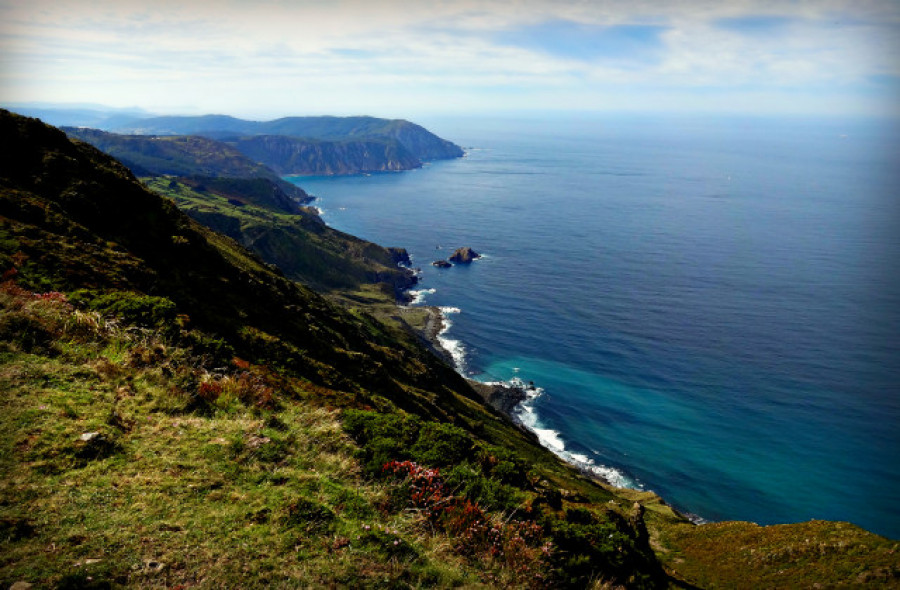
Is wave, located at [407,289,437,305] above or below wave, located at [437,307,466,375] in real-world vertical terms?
above

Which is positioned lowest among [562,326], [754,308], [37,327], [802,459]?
[802,459]

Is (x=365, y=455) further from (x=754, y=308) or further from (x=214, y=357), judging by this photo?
(x=754, y=308)

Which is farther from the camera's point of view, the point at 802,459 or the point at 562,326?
the point at 562,326

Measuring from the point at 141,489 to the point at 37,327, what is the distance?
33.9 feet

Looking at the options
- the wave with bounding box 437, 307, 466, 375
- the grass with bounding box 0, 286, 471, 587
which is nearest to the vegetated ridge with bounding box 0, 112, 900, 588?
the grass with bounding box 0, 286, 471, 587

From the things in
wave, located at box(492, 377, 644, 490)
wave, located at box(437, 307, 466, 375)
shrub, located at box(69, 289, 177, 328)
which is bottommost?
wave, located at box(492, 377, 644, 490)

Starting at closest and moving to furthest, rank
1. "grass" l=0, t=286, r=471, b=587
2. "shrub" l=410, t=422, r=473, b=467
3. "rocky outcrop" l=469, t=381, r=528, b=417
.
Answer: "grass" l=0, t=286, r=471, b=587 → "shrub" l=410, t=422, r=473, b=467 → "rocky outcrop" l=469, t=381, r=528, b=417

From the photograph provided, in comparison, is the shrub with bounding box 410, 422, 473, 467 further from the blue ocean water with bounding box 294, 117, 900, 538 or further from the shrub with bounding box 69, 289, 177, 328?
the blue ocean water with bounding box 294, 117, 900, 538

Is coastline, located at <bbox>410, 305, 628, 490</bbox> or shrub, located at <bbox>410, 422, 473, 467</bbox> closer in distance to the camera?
shrub, located at <bbox>410, 422, 473, 467</bbox>

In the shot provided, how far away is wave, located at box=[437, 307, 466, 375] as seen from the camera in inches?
5074

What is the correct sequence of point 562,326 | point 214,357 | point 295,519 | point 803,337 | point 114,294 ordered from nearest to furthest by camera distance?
point 295,519 < point 214,357 < point 114,294 < point 803,337 < point 562,326

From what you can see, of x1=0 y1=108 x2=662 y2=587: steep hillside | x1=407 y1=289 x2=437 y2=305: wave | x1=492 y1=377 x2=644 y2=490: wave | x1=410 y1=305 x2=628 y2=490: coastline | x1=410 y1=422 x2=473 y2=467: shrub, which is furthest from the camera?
x1=407 y1=289 x2=437 y2=305: wave

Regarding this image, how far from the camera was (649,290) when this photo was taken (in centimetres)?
16712

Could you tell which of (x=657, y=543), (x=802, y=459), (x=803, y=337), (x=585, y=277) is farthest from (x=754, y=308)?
(x=657, y=543)
